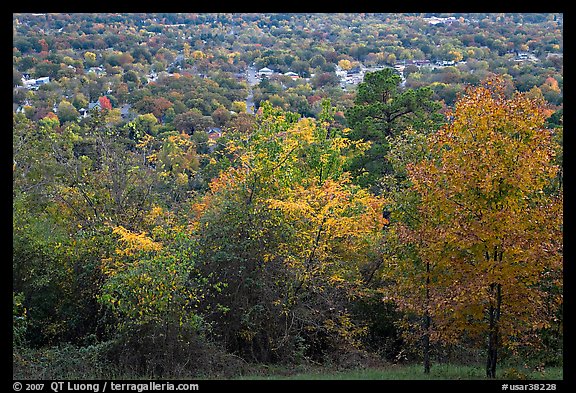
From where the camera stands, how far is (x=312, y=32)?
13700 cm

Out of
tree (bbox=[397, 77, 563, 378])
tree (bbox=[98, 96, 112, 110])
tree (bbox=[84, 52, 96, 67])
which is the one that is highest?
tree (bbox=[397, 77, 563, 378])

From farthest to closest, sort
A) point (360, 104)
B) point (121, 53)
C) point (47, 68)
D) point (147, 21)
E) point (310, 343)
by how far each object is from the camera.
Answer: point (147, 21), point (121, 53), point (47, 68), point (360, 104), point (310, 343)

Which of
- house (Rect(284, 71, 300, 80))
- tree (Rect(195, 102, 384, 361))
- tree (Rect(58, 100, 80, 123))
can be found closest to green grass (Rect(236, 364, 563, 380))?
tree (Rect(195, 102, 384, 361))

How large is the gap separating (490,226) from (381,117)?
693 inches

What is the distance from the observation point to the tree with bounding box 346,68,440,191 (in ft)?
84.9

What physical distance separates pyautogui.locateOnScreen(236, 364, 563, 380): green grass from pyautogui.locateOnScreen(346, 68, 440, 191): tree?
13.1 m

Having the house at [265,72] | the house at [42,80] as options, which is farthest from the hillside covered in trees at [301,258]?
the house at [265,72]

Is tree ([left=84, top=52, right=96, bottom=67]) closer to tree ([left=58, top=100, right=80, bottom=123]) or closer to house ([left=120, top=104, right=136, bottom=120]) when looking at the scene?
house ([left=120, top=104, right=136, bottom=120])

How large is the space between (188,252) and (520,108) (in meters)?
7.14

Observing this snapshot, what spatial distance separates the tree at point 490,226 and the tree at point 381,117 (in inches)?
540

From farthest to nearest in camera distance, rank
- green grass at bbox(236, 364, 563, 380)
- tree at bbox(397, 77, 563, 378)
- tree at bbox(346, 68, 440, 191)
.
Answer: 1. tree at bbox(346, 68, 440, 191)
2. green grass at bbox(236, 364, 563, 380)
3. tree at bbox(397, 77, 563, 378)

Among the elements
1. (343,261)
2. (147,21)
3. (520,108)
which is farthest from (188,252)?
(147,21)
